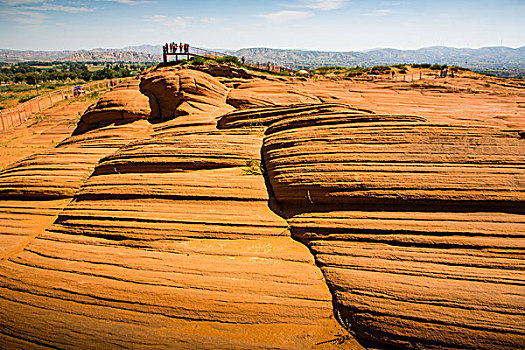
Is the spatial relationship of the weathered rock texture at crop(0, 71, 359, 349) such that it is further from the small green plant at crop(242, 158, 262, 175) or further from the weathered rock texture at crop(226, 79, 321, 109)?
the weathered rock texture at crop(226, 79, 321, 109)

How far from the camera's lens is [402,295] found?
4.62m

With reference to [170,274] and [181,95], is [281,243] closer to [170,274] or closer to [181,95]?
[170,274]

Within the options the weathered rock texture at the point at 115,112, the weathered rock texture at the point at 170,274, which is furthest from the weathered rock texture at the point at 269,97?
the weathered rock texture at the point at 170,274

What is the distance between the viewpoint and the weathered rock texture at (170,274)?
4617 millimetres

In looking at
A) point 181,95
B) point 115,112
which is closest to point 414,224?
point 181,95

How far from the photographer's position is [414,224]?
18.5 ft

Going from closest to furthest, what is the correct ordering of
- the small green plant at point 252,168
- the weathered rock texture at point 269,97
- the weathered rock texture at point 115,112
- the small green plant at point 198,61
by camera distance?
the small green plant at point 252,168 → the weathered rock texture at point 115,112 → the weathered rock texture at point 269,97 → the small green plant at point 198,61

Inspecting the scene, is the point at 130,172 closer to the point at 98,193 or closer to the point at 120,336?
the point at 98,193

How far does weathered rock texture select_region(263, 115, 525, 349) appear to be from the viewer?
4352mm

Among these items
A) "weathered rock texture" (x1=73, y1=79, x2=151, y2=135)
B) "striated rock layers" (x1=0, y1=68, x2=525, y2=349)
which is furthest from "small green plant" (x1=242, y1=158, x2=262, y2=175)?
"weathered rock texture" (x1=73, y1=79, x2=151, y2=135)

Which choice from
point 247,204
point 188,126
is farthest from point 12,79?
point 247,204

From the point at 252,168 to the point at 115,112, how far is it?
1057 cm

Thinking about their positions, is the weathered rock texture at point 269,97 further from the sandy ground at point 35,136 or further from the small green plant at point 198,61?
the small green plant at point 198,61

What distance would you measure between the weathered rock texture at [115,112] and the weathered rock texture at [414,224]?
1015 cm
